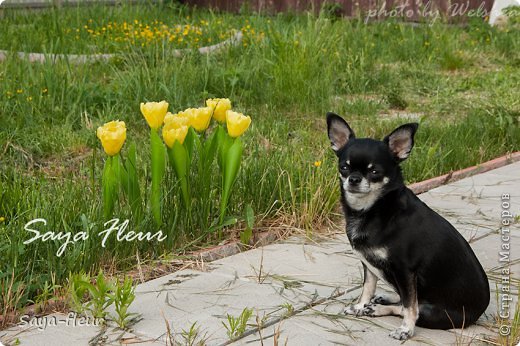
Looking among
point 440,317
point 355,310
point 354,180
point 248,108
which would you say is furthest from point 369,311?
point 248,108

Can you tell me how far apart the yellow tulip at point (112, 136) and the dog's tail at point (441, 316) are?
1.82 meters

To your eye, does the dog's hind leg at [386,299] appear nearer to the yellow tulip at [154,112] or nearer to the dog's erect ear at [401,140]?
the dog's erect ear at [401,140]

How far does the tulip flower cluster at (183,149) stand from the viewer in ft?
Answer: 15.7

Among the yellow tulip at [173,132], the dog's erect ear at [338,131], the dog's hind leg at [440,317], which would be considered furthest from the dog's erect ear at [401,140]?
the yellow tulip at [173,132]

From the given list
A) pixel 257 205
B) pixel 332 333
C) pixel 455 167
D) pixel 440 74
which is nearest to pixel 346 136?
pixel 332 333

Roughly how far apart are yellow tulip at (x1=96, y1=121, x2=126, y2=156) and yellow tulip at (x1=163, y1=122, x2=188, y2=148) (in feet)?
1.07

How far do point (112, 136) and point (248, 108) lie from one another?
4384mm

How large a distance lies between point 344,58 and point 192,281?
656cm

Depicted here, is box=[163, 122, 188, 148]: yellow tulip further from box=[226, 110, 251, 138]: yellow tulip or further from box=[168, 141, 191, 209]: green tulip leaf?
box=[226, 110, 251, 138]: yellow tulip

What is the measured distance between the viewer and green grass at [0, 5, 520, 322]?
5016mm

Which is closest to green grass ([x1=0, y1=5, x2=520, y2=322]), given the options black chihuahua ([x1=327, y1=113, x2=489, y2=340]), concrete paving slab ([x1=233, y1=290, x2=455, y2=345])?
concrete paving slab ([x1=233, y1=290, x2=455, y2=345])

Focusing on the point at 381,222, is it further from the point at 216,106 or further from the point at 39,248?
the point at 39,248

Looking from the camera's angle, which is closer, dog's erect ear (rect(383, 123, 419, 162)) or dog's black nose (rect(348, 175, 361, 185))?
dog's black nose (rect(348, 175, 361, 185))

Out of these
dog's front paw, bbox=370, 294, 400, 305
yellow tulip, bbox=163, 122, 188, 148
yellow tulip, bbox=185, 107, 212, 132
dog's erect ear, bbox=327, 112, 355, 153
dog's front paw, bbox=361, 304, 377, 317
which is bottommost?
dog's front paw, bbox=370, 294, 400, 305
